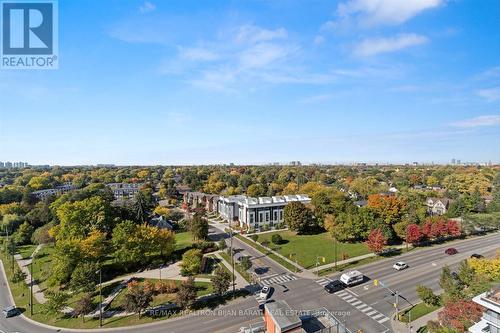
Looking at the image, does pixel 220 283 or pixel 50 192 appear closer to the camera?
pixel 220 283

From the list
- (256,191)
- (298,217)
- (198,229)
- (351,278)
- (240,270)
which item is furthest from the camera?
(256,191)

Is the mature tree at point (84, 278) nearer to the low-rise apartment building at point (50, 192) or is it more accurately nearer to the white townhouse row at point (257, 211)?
the white townhouse row at point (257, 211)

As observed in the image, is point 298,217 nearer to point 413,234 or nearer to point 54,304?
point 413,234

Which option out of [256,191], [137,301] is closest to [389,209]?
[256,191]

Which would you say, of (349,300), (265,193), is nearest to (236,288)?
(349,300)

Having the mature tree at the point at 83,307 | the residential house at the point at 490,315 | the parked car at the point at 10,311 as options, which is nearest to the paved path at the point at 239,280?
the mature tree at the point at 83,307

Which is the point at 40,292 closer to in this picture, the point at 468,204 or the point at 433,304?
the point at 433,304

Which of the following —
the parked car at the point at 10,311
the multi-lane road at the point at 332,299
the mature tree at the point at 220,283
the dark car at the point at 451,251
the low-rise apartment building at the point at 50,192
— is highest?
the low-rise apartment building at the point at 50,192
